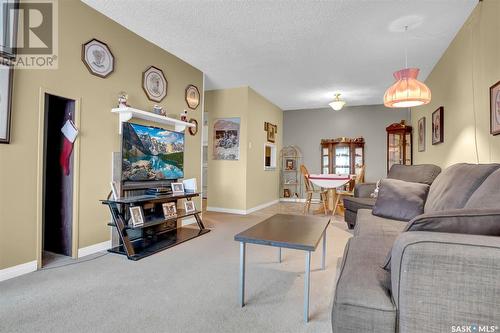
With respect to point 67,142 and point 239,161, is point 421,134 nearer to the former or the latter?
point 239,161

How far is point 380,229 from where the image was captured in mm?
2014

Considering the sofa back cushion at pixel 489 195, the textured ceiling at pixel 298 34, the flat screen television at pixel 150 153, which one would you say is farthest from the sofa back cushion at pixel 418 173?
the flat screen television at pixel 150 153

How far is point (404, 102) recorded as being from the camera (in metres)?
2.93

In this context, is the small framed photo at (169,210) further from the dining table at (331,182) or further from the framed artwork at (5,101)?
the dining table at (331,182)

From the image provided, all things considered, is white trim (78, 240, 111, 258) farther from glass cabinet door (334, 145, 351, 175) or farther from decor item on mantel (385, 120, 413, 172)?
decor item on mantel (385, 120, 413, 172)

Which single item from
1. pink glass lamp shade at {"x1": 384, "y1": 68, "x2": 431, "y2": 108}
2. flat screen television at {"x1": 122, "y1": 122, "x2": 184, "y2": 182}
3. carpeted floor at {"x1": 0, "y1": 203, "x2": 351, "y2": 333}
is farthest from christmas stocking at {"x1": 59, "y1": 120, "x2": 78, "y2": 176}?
pink glass lamp shade at {"x1": 384, "y1": 68, "x2": 431, "y2": 108}

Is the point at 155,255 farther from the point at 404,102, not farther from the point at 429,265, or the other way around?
the point at 404,102

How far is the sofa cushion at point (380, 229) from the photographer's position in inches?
68.9

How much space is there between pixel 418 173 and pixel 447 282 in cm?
285

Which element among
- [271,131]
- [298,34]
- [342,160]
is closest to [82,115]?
[298,34]

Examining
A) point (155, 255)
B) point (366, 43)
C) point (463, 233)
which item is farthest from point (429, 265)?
point (366, 43)

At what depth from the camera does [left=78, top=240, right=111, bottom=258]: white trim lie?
105 inches

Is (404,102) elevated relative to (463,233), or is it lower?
elevated

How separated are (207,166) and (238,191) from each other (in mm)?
895
